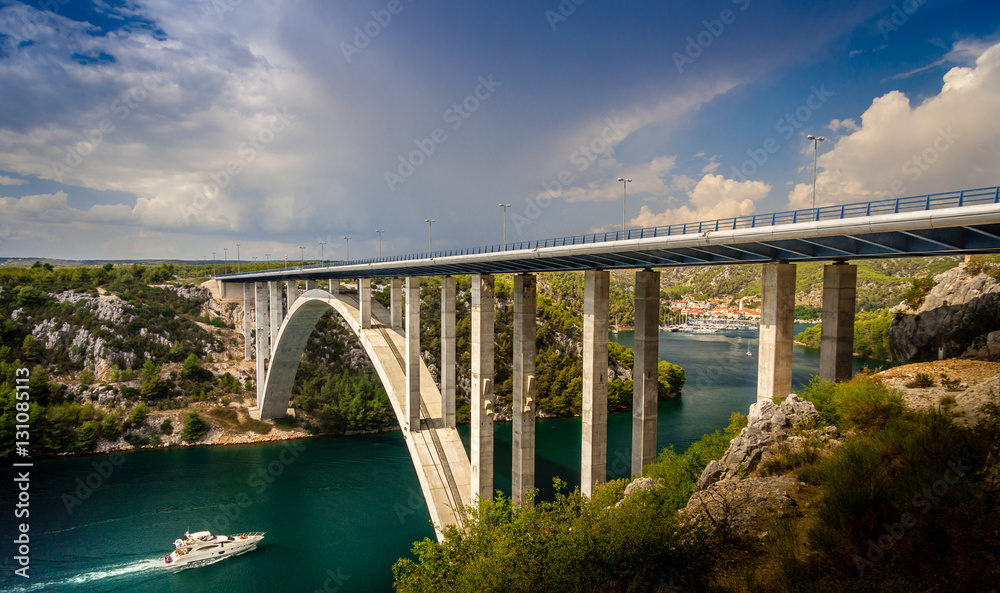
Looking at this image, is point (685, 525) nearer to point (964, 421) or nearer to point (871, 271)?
point (964, 421)

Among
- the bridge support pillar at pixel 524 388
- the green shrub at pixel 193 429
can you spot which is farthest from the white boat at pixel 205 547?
the green shrub at pixel 193 429

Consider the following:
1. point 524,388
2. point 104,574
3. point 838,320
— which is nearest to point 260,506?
point 104,574

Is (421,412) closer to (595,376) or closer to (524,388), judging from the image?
(524,388)

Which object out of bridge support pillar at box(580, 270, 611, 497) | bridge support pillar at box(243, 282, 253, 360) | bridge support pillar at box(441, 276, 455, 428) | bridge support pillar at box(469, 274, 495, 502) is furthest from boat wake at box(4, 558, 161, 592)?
bridge support pillar at box(243, 282, 253, 360)

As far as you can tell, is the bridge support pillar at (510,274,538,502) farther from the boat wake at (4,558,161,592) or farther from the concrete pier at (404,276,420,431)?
the boat wake at (4,558,161,592)

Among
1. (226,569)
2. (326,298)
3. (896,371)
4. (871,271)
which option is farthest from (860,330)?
(871,271)

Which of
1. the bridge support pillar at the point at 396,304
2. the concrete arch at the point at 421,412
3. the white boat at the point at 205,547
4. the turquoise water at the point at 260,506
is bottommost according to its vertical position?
the turquoise water at the point at 260,506

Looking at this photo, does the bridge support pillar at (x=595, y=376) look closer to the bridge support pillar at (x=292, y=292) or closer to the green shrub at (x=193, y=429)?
the bridge support pillar at (x=292, y=292)
